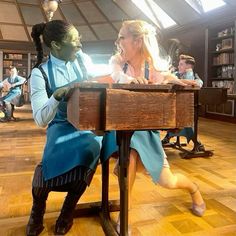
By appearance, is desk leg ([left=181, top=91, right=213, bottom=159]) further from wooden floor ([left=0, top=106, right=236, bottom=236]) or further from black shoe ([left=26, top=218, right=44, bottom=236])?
black shoe ([left=26, top=218, right=44, bottom=236])

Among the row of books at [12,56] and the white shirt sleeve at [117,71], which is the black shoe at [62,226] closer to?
the white shirt sleeve at [117,71]

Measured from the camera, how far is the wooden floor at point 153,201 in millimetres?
1687

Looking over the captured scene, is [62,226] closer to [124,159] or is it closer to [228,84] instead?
[124,159]

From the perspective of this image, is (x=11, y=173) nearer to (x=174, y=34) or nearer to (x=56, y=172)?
(x=56, y=172)

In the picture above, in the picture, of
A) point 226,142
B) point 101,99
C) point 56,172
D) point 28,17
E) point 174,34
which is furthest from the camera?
point 28,17

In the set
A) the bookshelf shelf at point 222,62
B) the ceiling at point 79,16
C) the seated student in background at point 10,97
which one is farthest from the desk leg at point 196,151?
the ceiling at point 79,16

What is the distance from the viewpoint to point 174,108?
1155 millimetres

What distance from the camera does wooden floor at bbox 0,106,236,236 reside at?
66.4 inches

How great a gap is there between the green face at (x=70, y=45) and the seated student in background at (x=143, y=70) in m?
0.20

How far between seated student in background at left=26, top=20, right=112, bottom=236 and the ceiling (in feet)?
30.0

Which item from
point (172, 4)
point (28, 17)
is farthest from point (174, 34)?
point (28, 17)

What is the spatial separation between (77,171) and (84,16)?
10.3 metres

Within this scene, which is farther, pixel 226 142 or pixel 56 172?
pixel 226 142

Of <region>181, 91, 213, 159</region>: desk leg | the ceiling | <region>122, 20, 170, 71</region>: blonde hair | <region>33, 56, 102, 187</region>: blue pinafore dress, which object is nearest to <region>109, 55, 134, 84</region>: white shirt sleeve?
<region>122, 20, 170, 71</region>: blonde hair
